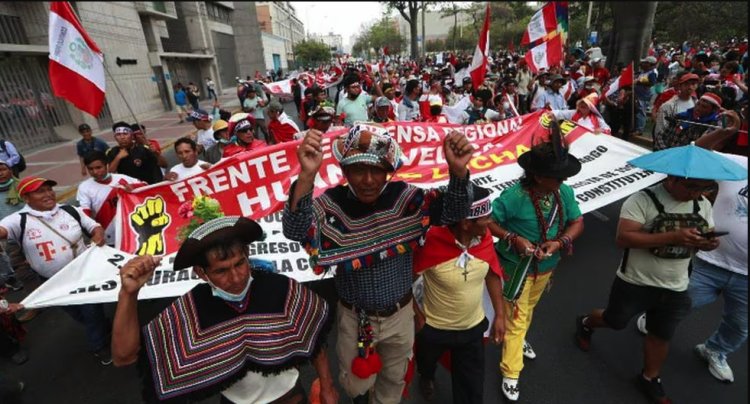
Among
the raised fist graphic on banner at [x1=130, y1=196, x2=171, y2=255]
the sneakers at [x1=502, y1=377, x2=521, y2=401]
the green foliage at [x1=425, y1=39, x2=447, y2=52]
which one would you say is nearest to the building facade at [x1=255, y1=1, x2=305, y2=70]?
the raised fist graphic on banner at [x1=130, y1=196, x2=171, y2=255]

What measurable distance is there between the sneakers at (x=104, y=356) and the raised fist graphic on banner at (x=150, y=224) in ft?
3.11

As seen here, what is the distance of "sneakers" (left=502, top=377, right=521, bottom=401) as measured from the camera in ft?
9.57

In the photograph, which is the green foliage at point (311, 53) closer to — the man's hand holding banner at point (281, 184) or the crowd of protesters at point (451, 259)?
the man's hand holding banner at point (281, 184)

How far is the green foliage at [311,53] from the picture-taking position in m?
50.9

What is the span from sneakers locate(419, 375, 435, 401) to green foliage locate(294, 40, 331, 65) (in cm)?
5044

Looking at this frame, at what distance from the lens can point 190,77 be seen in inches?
1107

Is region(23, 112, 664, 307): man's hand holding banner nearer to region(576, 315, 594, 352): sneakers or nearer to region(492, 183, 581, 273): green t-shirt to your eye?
region(576, 315, 594, 352): sneakers

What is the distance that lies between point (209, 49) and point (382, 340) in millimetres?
32487

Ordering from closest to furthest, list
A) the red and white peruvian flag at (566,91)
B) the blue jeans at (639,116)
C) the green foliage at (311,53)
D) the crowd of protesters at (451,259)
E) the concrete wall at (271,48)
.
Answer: the crowd of protesters at (451,259), the red and white peruvian flag at (566,91), the blue jeans at (639,116), the concrete wall at (271,48), the green foliage at (311,53)

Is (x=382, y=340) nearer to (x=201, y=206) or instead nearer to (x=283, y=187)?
(x=201, y=206)

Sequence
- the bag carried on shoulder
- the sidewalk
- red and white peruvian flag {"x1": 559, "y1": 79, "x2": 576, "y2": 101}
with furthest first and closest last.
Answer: red and white peruvian flag {"x1": 559, "y1": 79, "x2": 576, "y2": 101} → the sidewalk → the bag carried on shoulder

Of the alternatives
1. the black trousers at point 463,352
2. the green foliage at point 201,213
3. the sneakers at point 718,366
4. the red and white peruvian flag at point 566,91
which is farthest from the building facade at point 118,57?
the red and white peruvian flag at point 566,91

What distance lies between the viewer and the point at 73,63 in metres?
4.73

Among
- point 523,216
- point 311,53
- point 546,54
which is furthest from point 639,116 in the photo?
point 311,53
